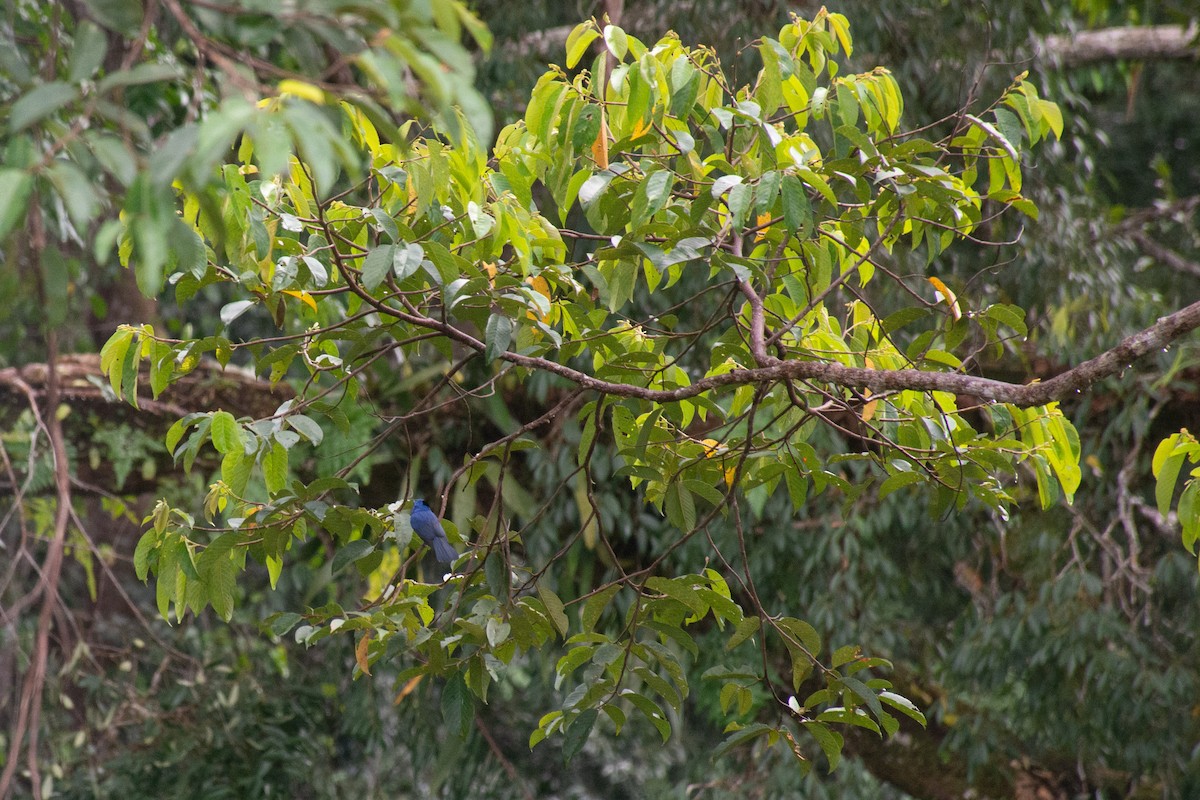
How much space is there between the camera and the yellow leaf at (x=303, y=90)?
2.87 feet

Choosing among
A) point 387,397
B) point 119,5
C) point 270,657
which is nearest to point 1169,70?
point 387,397

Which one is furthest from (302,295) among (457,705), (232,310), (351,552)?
(457,705)

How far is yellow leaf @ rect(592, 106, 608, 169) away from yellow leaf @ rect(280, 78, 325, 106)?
3.13ft

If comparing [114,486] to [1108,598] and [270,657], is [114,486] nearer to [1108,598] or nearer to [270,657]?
[270,657]

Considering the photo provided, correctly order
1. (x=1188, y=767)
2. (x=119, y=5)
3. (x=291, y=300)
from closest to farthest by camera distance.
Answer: (x=119, y=5) → (x=291, y=300) → (x=1188, y=767)

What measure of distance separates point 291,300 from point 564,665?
761mm

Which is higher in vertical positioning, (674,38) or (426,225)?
(674,38)

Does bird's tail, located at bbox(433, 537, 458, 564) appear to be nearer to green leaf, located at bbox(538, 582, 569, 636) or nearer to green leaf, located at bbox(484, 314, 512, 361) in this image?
green leaf, located at bbox(538, 582, 569, 636)

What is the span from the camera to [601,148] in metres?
1.86

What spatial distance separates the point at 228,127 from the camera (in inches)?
31.0

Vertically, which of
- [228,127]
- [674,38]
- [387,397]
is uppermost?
[228,127]

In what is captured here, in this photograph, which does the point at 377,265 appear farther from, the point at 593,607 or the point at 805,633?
the point at 805,633

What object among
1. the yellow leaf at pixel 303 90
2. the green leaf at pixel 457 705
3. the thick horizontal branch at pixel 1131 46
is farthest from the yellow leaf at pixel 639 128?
the thick horizontal branch at pixel 1131 46

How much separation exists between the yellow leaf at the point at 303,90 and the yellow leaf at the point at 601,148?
0.95 meters
